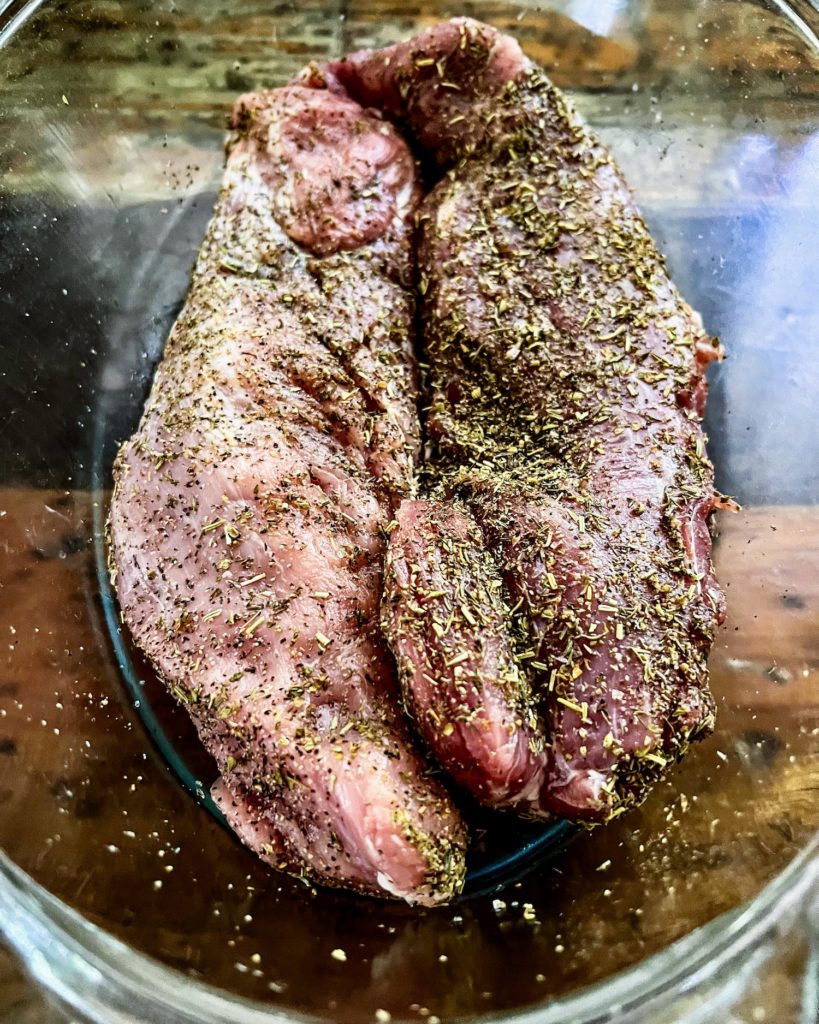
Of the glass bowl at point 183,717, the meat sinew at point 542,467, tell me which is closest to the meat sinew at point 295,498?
the meat sinew at point 542,467

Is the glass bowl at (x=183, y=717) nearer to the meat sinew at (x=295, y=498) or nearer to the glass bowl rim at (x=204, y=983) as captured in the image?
the glass bowl rim at (x=204, y=983)

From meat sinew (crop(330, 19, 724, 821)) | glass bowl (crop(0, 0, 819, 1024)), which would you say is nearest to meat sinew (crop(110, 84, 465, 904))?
meat sinew (crop(330, 19, 724, 821))

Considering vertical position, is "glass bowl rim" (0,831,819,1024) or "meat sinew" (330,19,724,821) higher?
"meat sinew" (330,19,724,821)

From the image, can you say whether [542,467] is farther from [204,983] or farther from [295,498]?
[204,983]

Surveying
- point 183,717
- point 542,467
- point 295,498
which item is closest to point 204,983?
point 183,717

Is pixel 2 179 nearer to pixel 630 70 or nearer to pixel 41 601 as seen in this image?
pixel 41 601

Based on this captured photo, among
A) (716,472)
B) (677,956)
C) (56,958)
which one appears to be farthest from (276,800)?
(716,472)

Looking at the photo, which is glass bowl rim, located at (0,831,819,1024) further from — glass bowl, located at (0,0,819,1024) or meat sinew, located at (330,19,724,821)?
meat sinew, located at (330,19,724,821)
